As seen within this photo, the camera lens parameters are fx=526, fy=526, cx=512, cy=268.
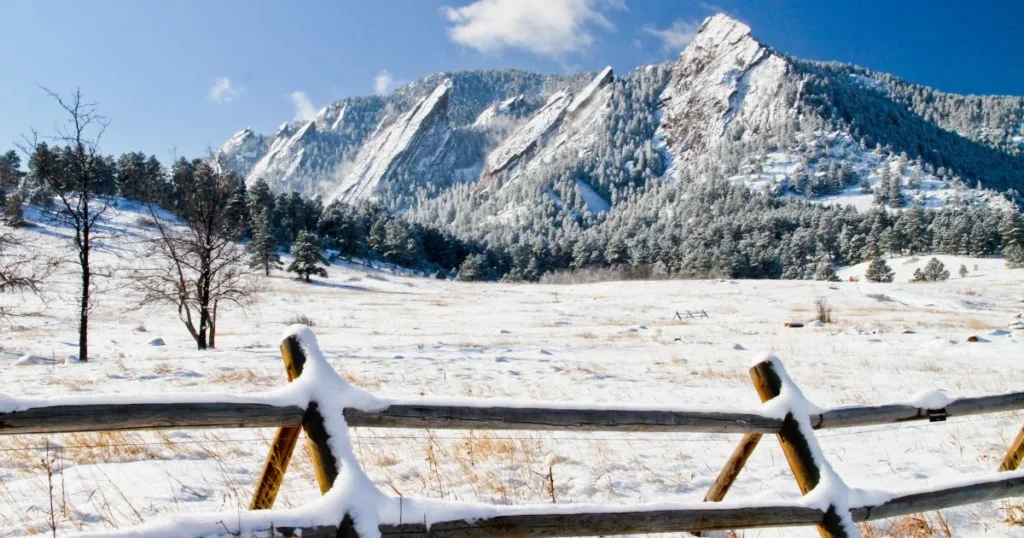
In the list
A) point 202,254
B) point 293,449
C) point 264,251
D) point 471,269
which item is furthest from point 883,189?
point 293,449

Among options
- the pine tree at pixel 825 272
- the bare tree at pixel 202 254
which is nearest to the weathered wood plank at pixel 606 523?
the bare tree at pixel 202 254

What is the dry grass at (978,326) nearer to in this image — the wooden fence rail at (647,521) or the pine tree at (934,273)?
the wooden fence rail at (647,521)

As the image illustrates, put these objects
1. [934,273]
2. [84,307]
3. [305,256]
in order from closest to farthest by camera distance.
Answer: [84,307] < [305,256] < [934,273]

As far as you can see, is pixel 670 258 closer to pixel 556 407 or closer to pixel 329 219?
pixel 329 219

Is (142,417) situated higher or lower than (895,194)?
lower

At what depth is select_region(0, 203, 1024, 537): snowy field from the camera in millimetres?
4438

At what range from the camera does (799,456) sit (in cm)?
334

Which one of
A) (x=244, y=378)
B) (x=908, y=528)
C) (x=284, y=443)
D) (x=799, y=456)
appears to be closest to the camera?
(x=284, y=443)

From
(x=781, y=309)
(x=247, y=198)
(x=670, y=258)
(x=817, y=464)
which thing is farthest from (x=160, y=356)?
(x=670, y=258)

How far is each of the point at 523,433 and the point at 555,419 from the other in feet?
13.4

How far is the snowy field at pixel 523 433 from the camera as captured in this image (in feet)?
14.6

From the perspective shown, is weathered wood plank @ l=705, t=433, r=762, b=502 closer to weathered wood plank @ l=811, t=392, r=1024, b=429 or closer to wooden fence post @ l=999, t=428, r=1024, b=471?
weathered wood plank @ l=811, t=392, r=1024, b=429

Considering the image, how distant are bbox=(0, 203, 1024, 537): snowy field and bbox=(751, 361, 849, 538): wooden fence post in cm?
25

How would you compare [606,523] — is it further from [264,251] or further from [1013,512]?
[264,251]
